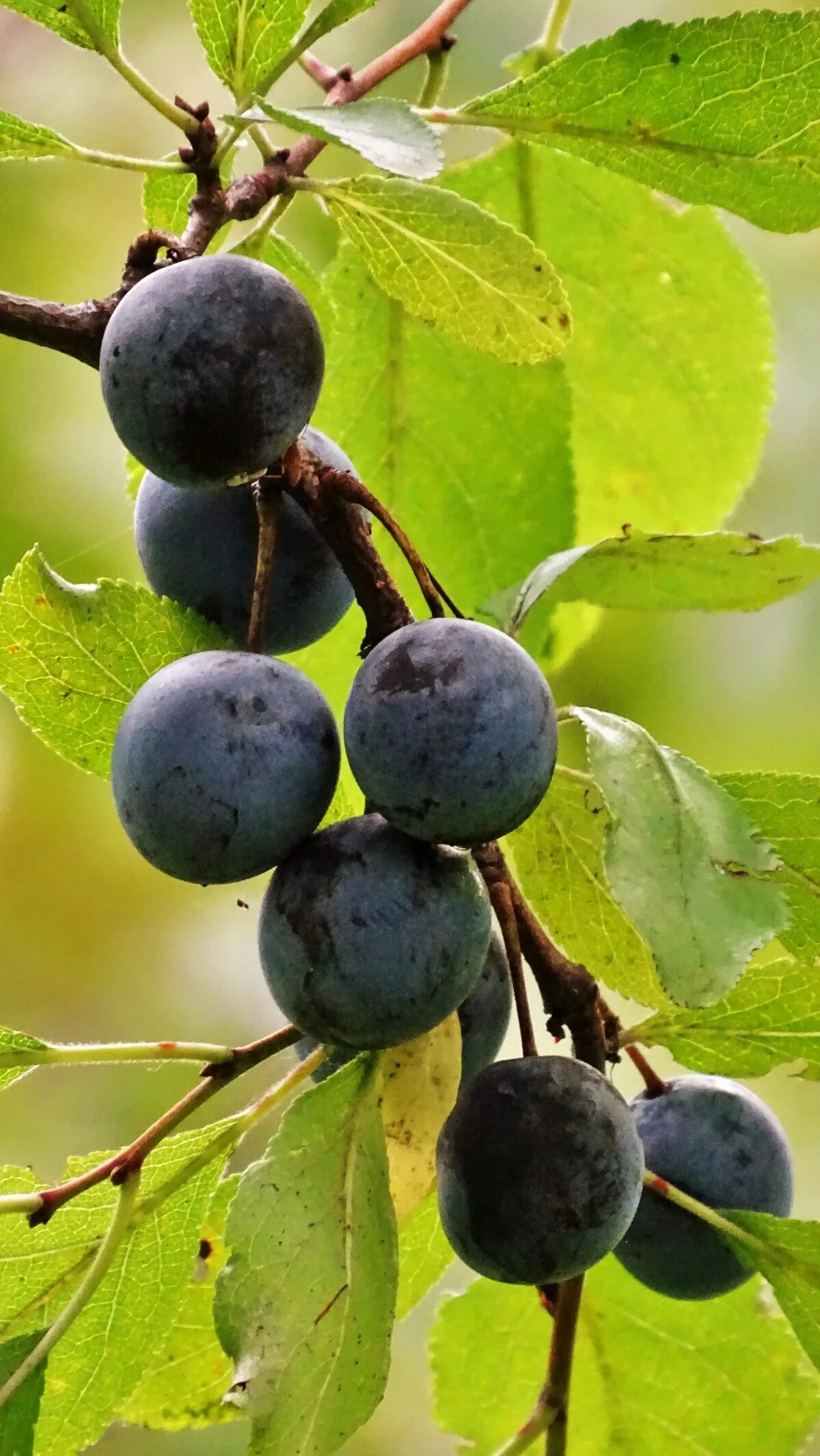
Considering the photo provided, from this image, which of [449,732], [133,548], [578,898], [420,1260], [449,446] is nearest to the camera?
[449,732]

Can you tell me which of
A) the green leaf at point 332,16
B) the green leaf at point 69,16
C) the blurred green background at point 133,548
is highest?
the green leaf at point 69,16

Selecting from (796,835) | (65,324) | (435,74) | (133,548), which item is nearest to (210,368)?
(65,324)

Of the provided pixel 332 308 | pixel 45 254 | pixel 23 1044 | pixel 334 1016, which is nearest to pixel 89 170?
pixel 45 254

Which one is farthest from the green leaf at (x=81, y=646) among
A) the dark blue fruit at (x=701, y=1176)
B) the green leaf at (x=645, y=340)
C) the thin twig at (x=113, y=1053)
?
the green leaf at (x=645, y=340)

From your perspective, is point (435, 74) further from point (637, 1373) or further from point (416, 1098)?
point (637, 1373)

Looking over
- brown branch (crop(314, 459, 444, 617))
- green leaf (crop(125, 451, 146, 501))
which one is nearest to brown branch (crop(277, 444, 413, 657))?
brown branch (crop(314, 459, 444, 617))

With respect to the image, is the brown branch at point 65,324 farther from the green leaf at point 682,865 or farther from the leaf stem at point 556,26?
the leaf stem at point 556,26
